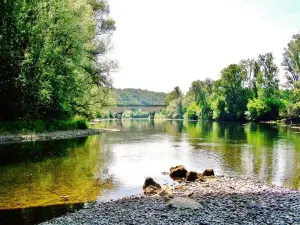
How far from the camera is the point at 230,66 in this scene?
12138cm

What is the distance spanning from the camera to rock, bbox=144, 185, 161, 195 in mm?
18656

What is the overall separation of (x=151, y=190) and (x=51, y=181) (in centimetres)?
723

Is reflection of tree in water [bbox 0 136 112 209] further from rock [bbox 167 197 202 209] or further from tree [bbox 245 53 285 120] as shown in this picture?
tree [bbox 245 53 285 120]

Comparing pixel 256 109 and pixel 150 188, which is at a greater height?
pixel 256 109

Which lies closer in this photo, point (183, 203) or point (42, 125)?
point (183, 203)

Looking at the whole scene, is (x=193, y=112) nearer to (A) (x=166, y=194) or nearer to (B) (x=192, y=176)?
(B) (x=192, y=176)

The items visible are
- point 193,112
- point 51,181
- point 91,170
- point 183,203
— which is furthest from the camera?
point 193,112

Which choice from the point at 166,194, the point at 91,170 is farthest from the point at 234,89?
the point at 166,194

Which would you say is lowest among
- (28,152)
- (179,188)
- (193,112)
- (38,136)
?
(179,188)

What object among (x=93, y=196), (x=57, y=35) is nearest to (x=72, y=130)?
(x=57, y=35)

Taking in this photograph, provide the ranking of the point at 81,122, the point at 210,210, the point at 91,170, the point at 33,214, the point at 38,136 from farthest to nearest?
the point at 81,122 < the point at 38,136 < the point at 91,170 < the point at 33,214 < the point at 210,210

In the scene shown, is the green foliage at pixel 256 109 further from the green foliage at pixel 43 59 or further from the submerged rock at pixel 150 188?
the submerged rock at pixel 150 188

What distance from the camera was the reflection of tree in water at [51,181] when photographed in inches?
680

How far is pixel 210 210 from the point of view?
14133 millimetres
